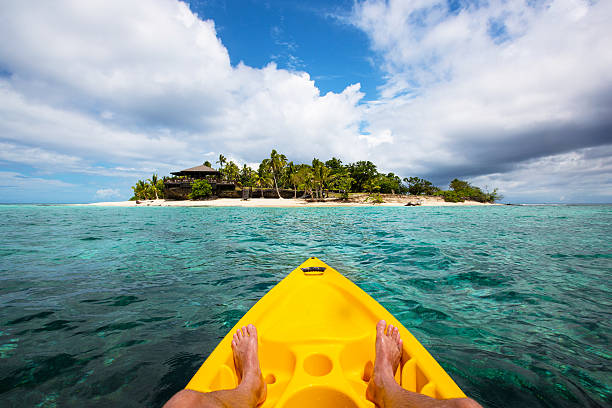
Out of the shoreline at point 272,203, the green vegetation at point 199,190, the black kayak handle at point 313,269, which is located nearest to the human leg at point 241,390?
the black kayak handle at point 313,269

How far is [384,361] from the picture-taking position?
189 centimetres

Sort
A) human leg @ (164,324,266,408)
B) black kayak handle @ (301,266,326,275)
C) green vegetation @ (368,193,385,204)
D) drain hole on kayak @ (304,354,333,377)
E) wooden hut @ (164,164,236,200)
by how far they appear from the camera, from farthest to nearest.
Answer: green vegetation @ (368,193,385,204)
wooden hut @ (164,164,236,200)
black kayak handle @ (301,266,326,275)
drain hole on kayak @ (304,354,333,377)
human leg @ (164,324,266,408)

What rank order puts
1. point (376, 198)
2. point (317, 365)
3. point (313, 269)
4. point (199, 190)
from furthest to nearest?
point (376, 198) → point (199, 190) → point (313, 269) → point (317, 365)

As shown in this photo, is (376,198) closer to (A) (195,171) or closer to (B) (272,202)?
(B) (272,202)

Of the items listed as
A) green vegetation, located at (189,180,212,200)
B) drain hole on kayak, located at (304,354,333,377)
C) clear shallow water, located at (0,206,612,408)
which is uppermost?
green vegetation, located at (189,180,212,200)

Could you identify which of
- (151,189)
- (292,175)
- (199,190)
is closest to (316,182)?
(292,175)

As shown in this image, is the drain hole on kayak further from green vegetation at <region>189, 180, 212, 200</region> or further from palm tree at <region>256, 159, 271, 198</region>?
palm tree at <region>256, 159, 271, 198</region>

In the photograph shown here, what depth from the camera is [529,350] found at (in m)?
2.58

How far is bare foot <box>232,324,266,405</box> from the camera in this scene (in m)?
1.71

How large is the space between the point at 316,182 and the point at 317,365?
44840 mm

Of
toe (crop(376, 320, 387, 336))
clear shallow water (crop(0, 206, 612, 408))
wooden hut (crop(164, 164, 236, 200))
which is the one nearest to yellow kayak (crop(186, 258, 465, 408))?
toe (crop(376, 320, 387, 336))

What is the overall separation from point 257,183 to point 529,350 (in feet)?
173

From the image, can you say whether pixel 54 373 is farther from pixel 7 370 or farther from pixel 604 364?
pixel 604 364

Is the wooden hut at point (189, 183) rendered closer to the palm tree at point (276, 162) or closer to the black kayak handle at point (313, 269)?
the palm tree at point (276, 162)
